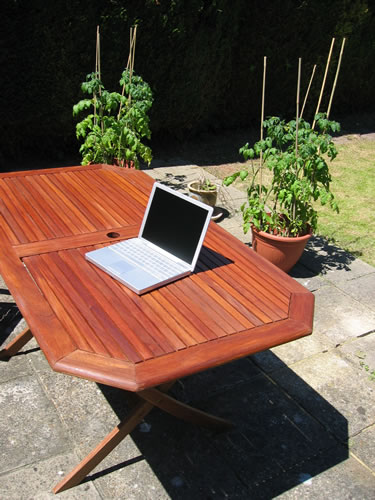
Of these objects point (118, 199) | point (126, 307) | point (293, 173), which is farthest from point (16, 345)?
point (293, 173)

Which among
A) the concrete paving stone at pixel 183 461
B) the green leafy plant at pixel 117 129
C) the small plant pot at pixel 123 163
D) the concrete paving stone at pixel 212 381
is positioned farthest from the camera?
the small plant pot at pixel 123 163

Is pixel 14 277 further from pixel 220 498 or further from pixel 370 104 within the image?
pixel 370 104

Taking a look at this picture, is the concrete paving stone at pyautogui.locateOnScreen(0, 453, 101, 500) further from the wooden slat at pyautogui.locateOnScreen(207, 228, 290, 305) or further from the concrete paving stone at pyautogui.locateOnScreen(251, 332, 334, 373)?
the concrete paving stone at pyautogui.locateOnScreen(251, 332, 334, 373)

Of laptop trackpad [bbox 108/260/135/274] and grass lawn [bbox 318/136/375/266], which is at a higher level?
A: laptop trackpad [bbox 108/260/135/274]

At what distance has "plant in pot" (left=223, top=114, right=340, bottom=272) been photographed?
182 inches

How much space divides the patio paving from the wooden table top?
3.48 ft

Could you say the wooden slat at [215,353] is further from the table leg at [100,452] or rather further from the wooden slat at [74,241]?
the wooden slat at [74,241]

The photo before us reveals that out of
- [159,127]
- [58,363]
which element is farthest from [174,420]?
[159,127]

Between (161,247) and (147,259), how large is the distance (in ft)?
0.45

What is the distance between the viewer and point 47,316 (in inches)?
92.4

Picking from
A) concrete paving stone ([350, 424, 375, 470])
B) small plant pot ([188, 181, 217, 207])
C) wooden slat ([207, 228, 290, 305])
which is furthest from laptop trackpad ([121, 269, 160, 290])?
small plant pot ([188, 181, 217, 207])

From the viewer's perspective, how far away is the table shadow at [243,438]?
9.52ft

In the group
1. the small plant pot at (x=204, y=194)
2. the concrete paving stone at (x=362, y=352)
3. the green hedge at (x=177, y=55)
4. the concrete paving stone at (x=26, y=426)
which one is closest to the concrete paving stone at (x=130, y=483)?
the concrete paving stone at (x=26, y=426)

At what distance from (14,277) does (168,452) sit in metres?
1.39
